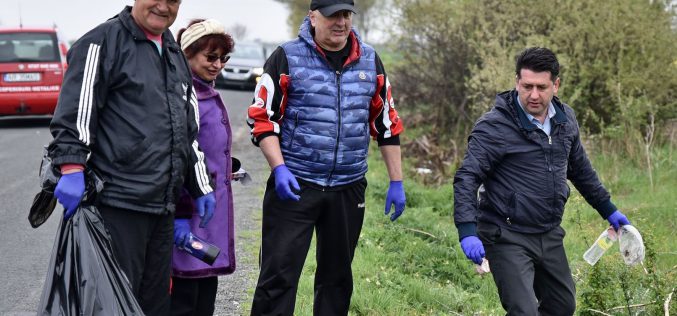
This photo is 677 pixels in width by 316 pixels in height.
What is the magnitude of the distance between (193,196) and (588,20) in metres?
9.00

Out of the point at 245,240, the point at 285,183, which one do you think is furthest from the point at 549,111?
the point at 245,240

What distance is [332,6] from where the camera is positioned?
4.71 meters

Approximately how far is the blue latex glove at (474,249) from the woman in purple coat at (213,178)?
110cm

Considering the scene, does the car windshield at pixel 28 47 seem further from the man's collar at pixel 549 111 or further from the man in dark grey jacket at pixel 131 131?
the man in dark grey jacket at pixel 131 131

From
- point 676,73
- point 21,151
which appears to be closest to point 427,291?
point 676,73

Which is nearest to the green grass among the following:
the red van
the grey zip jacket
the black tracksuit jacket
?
the grey zip jacket

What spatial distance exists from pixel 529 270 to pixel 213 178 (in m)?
1.56

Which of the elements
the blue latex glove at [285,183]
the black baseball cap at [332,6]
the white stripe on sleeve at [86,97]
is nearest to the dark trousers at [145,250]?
the white stripe on sleeve at [86,97]

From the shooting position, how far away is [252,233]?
27.9ft

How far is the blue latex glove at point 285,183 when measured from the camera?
4645 millimetres

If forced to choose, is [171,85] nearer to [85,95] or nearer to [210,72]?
[85,95]

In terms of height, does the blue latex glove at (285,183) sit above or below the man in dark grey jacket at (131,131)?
below

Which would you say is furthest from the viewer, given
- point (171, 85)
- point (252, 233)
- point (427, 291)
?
point (252, 233)

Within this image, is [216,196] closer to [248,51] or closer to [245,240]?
[245,240]
